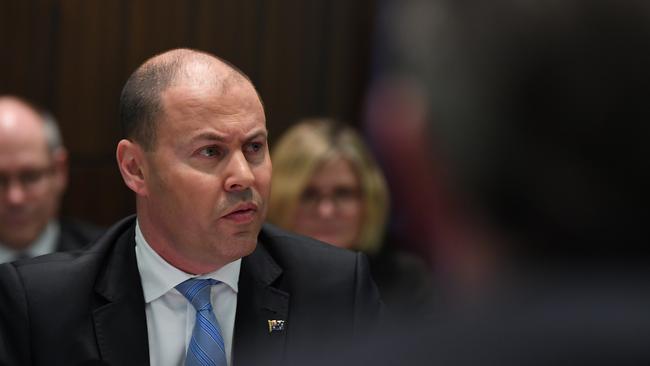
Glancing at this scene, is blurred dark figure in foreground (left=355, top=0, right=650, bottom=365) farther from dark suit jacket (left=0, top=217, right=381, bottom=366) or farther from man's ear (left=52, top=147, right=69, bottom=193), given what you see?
man's ear (left=52, top=147, right=69, bottom=193)

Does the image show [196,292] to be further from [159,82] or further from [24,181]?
[24,181]

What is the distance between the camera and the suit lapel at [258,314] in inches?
78.2

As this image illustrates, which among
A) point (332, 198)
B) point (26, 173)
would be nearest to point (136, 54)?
point (26, 173)

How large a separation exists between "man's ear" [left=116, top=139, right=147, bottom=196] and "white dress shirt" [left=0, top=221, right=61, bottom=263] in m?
1.56

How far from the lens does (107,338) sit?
76.0 inches

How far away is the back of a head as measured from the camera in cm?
52

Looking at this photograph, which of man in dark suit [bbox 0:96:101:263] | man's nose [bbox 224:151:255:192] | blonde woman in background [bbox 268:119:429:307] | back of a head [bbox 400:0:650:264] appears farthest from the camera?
man in dark suit [bbox 0:96:101:263]

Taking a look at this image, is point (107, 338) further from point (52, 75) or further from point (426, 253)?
point (52, 75)

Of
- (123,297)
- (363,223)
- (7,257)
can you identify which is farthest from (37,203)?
(123,297)

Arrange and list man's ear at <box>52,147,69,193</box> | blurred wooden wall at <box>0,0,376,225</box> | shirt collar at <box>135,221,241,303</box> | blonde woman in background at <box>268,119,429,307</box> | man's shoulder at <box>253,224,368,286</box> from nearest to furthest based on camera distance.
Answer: shirt collar at <box>135,221,241,303</box>, man's shoulder at <box>253,224,368,286</box>, blonde woman in background at <box>268,119,429,307</box>, man's ear at <box>52,147,69,193</box>, blurred wooden wall at <box>0,0,376,225</box>

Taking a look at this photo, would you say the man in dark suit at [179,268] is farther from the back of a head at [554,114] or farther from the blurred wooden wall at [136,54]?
the blurred wooden wall at [136,54]

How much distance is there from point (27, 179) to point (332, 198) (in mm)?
1175

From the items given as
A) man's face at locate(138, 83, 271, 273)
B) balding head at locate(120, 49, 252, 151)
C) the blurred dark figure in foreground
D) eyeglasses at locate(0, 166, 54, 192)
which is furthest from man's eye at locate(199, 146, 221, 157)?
eyeglasses at locate(0, 166, 54, 192)

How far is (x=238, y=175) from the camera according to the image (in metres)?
1.86
